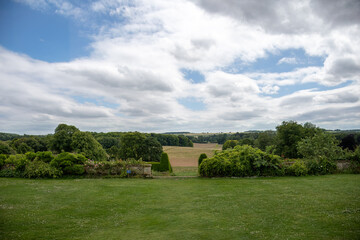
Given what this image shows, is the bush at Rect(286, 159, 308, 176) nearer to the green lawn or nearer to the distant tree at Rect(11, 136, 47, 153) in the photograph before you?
the green lawn

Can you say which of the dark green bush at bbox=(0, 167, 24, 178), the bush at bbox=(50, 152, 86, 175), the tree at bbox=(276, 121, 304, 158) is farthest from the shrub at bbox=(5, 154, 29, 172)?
the tree at bbox=(276, 121, 304, 158)

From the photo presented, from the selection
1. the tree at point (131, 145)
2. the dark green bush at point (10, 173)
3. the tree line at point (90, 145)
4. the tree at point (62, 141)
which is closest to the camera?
the dark green bush at point (10, 173)

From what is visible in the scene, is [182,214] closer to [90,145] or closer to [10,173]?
[10,173]

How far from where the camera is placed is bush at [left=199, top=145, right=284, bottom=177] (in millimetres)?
14078

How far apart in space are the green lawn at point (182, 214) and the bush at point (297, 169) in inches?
186

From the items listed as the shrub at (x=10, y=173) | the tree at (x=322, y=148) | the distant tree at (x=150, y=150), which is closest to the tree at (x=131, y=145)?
the distant tree at (x=150, y=150)

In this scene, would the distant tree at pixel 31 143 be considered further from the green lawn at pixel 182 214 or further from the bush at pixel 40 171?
the green lawn at pixel 182 214

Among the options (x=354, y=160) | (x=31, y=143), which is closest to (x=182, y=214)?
(x=354, y=160)

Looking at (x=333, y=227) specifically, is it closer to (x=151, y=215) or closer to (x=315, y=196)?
(x=315, y=196)

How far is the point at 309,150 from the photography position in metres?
16.2

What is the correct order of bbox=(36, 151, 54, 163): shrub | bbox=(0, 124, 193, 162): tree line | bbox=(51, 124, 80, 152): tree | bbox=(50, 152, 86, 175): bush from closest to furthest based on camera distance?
1. bbox=(50, 152, 86, 175): bush
2. bbox=(36, 151, 54, 163): shrub
3. bbox=(0, 124, 193, 162): tree line
4. bbox=(51, 124, 80, 152): tree

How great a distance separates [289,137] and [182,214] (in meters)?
36.9

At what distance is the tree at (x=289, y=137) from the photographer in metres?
37.6

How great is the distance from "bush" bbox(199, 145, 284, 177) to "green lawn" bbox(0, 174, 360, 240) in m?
4.44
